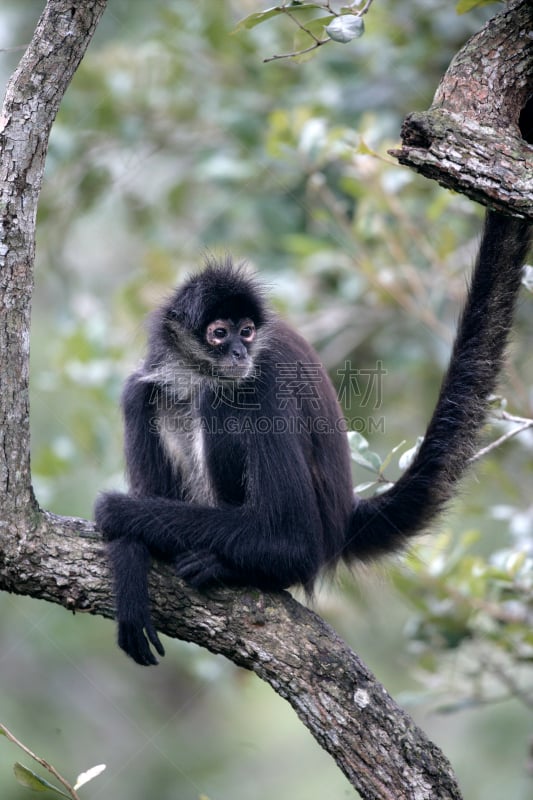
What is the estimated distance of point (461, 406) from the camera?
13.1 feet

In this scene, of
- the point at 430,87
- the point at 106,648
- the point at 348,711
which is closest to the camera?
the point at 348,711

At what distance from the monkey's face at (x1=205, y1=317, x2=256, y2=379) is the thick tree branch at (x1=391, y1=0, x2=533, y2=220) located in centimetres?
173

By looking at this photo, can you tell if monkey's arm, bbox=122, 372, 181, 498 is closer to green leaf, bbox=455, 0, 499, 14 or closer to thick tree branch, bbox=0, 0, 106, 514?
thick tree branch, bbox=0, 0, 106, 514

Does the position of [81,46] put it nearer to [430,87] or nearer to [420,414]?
[430,87]

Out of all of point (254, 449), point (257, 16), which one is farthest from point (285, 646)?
point (257, 16)

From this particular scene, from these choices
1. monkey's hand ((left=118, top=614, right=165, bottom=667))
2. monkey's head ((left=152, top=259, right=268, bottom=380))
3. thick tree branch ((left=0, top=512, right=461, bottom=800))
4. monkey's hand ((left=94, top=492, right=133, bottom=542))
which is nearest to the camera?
thick tree branch ((left=0, top=512, right=461, bottom=800))

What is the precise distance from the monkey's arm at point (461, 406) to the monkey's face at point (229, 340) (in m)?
1.02

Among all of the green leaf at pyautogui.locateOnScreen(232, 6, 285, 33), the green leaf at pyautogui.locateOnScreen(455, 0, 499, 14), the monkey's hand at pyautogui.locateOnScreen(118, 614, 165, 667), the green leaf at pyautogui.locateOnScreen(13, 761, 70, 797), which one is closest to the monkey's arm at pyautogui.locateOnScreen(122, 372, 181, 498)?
the monkey's hand at pyautogui.locateOnScreen(118, 614, 165, 667)

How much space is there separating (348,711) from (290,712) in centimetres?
814

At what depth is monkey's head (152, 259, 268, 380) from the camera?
14.9 feet

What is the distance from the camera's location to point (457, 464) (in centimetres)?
415

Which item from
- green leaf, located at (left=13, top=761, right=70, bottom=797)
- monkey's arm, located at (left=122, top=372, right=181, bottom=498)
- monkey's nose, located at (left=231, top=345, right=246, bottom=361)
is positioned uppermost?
monkey's nose, located at (left=231, top=345, right=246, bottom=361)

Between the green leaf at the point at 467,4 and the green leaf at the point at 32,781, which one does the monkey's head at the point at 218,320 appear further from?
the green leaf at the point at 32,781

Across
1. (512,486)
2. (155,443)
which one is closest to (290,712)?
(512,486)
